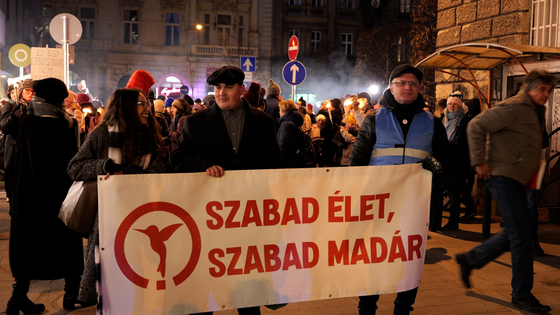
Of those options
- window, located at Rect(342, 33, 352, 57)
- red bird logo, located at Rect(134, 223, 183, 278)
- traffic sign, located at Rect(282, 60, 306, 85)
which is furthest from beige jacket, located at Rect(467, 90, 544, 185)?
window, located at Rect(342, 33, 352, 57)

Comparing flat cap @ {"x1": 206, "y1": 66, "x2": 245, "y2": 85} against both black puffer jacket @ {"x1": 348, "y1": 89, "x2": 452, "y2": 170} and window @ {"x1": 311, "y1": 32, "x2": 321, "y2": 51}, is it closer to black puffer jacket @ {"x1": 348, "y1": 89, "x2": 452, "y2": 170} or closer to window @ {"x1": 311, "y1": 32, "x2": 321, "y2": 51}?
black puffer jacket @ {"x1": 348, "y1": 89, "x2": 452, "y2": 170}

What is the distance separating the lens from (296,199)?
365cm

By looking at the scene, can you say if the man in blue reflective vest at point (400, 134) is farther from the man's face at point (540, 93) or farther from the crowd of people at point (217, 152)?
the man's face at point (540, 93)

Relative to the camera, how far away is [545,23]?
9.43 m

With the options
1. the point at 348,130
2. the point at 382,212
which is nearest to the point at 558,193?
the point at 348,130

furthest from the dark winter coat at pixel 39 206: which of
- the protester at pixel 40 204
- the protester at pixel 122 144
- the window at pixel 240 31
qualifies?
the window at pixel 240 31

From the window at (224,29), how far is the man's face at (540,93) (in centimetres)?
4247

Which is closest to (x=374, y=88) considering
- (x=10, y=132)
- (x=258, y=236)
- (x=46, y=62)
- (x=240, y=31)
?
(x=240, y=31)

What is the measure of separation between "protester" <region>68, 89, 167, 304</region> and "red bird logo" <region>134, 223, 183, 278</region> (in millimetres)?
532

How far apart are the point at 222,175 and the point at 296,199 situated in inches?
20.2

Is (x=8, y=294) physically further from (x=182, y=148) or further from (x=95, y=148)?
(x=182, y=148)

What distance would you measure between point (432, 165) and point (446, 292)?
194cm

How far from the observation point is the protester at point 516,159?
4.67 m

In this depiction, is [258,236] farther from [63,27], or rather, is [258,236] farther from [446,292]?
[63,27]
